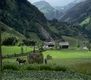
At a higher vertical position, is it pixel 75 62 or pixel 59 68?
pixel 75 62

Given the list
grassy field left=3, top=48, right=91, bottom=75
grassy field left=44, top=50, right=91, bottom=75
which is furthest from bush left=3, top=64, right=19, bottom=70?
grassy field left=44, top=50, right=91, bottom=75

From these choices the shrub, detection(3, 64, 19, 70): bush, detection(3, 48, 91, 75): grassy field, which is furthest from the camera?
detection(3, 48, 91, 75): grassy field

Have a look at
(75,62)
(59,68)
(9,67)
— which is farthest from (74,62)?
(9,67)

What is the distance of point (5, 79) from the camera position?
56594 millimetres

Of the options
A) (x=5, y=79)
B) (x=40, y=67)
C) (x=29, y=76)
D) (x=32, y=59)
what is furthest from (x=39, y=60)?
(x=5, y=79)

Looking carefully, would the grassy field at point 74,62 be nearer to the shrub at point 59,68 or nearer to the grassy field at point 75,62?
the grassy field at point 75,62

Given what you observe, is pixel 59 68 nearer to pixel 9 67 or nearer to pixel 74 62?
pixel 9 67

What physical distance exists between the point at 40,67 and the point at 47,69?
5.50ft

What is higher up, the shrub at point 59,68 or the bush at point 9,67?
the bush at point 9,67

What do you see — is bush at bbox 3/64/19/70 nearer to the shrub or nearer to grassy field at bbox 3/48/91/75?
the shrub

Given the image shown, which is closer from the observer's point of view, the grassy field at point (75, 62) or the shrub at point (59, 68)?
the shrub at point (59, 68)

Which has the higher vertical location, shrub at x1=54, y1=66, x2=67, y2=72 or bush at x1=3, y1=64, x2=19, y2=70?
bush at x1=3, y1=64, x2=19, y2=70

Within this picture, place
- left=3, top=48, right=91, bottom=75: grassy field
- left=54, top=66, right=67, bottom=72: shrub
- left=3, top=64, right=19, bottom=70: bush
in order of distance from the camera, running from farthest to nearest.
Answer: left=3, top=48, right=91, bottom=75: grassy field → left=3, top=64, right=19, bottom=70: bush → left=54, top=66, right=67, bottom=72: shrub

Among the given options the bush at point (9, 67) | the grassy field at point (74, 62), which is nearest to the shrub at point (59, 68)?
the grassy field at point (74, 62)
